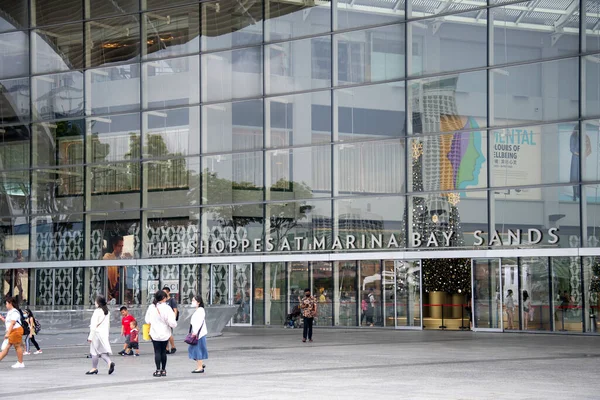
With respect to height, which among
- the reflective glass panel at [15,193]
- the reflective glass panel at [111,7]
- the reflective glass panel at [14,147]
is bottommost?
the reflective glass panel at [15,193]

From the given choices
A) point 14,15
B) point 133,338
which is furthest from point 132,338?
point 14,15

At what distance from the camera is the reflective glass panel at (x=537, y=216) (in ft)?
99.5

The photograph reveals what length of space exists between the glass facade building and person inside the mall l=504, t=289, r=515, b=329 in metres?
0.07

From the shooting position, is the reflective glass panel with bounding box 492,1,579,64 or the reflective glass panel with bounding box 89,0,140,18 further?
the reflective glass panel with bounding box 89,0,140,18

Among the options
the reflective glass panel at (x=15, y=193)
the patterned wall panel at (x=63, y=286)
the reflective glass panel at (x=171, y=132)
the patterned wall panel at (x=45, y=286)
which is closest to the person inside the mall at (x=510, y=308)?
the reflective glass panel at (x=171, y=132)

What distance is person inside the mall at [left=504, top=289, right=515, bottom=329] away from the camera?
3122cm

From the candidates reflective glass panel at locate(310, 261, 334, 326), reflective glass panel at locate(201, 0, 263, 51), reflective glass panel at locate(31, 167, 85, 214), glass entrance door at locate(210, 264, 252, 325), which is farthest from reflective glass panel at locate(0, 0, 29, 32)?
reflective glass panel at locate(310, 261, 334, 326)

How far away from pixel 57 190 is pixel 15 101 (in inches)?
167

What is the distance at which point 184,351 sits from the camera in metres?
24.1

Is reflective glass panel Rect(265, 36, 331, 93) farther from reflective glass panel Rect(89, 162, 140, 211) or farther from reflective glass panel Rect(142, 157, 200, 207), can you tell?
reflective glass panel Rect(89, 162, 140, 211)

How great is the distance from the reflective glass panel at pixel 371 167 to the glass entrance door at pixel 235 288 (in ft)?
16.0

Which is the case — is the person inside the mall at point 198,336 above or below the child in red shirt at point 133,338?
above

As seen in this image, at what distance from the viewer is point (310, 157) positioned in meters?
35.2

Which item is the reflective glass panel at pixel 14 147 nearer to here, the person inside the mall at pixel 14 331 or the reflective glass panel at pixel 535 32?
the reflective glass panel at pixel 535 32
